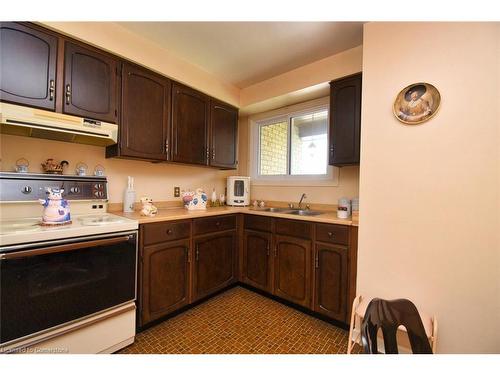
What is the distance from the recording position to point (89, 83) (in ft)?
4.92

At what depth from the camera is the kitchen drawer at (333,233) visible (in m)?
1.62

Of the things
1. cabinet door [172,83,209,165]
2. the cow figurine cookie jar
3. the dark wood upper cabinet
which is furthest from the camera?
→ cabinet door [172,83,209,165]

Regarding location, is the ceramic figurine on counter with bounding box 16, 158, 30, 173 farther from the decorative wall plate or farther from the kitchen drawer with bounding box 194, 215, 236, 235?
the decorative wall plate

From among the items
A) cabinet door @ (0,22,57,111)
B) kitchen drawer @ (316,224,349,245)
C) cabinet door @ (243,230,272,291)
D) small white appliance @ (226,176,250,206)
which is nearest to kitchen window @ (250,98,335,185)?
small white appliance @ (226,176,250,206)

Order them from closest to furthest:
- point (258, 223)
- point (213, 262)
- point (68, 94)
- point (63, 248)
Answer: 1. point (63, 248)
2. point (68, 94)
3. point (213, 262)
4. point (258, 223)

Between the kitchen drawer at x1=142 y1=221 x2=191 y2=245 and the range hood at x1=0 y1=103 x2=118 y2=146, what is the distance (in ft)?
2.39

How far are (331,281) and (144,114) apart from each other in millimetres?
2050

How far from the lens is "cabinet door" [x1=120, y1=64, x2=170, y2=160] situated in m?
1.69

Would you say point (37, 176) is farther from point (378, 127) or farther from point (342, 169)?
point (342, 169)

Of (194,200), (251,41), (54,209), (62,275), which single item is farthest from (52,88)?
(251,41)

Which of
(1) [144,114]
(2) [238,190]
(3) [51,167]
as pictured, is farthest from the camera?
(2) [238,190]

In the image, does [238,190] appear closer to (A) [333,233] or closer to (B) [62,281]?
(A) [333,233]

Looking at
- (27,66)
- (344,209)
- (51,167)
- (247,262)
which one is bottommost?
(247,262)


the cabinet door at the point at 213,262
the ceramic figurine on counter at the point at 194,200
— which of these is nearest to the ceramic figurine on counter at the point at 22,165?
the ceramic figurine on counter at the point at 194,200
